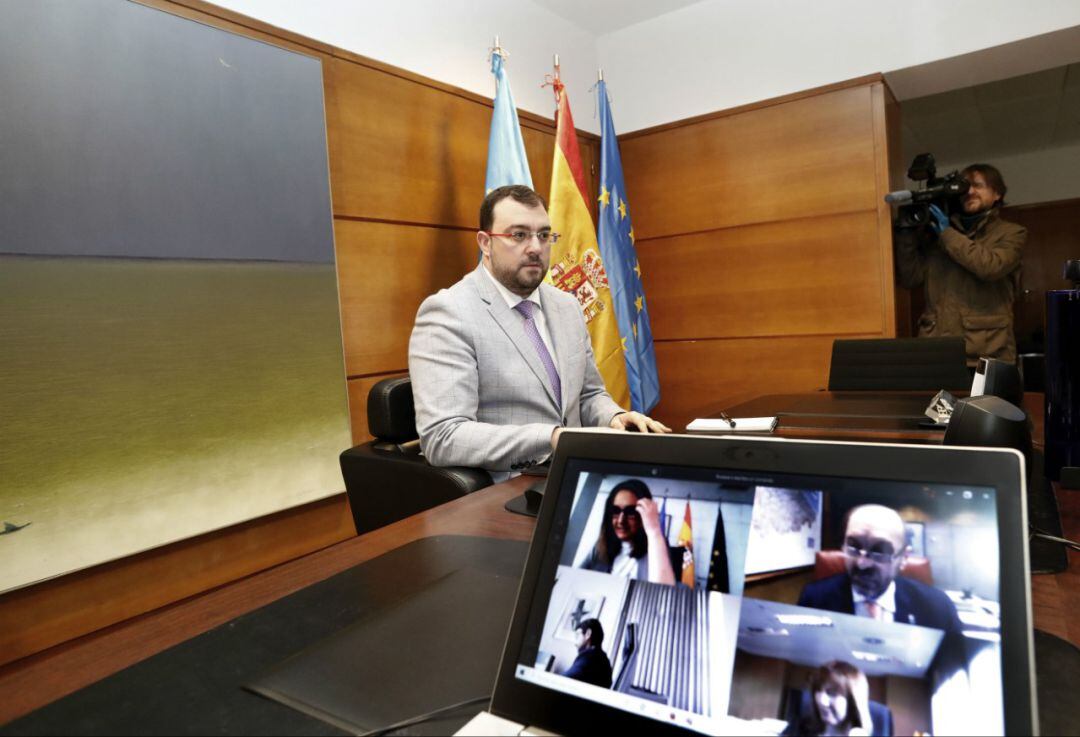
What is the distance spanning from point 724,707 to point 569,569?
0.16 m

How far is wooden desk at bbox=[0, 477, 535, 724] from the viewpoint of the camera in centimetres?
65

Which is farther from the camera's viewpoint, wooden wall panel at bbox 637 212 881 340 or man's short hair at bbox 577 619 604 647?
wooden wall panel at bbox 637 212 881 340

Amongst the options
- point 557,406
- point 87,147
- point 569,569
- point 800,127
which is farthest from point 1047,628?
point 800,127

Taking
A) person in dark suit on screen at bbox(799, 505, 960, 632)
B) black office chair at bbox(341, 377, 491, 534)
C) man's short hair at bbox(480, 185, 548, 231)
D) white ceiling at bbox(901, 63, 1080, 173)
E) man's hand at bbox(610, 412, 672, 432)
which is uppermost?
white ceiling at bbox(901, 63, 1080, 173)

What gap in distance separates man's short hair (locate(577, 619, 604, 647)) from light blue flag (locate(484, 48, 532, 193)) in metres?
3.12

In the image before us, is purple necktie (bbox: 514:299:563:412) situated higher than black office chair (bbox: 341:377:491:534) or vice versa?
purple necktie (bbox: 514:299:563:412)

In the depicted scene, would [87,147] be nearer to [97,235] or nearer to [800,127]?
[97,235]

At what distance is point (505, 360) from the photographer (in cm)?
210

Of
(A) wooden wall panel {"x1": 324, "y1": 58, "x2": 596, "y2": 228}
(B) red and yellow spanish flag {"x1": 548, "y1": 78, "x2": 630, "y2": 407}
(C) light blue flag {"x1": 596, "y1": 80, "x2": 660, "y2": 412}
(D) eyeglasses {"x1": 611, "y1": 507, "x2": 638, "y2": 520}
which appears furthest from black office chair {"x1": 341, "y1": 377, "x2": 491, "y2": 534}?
(C) light blue flag {"x1": 596, "y1": 80, "x2": 660, "y2": 412}

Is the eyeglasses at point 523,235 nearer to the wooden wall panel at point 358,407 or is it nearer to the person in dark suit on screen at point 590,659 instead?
the wooden wall panel at point 358,407

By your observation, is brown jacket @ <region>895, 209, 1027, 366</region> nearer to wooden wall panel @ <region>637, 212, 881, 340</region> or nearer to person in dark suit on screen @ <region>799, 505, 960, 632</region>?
wooden wall panel @ <region>637, 212, 881, 340</region>

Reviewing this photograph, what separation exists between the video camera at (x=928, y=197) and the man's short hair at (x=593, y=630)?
3.91m

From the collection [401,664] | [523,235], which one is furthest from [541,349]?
[401,664]

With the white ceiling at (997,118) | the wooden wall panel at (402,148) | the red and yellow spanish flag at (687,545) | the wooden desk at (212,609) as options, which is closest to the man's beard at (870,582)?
the red and yellow spanish flag at (687,545)
